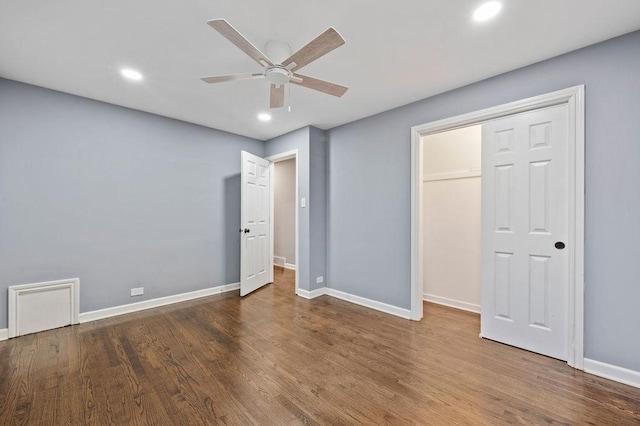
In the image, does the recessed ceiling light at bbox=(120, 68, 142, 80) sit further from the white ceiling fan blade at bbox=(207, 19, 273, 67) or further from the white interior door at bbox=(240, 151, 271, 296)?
the white interior door at bbox=(240, 151, 271, 296)

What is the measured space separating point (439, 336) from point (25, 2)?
4158 millimetres

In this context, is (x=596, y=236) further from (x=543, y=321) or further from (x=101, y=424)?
(x=101, y=424)

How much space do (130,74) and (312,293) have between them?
3353mm

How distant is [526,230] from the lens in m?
2.50

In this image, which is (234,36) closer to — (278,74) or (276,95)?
(278,74)

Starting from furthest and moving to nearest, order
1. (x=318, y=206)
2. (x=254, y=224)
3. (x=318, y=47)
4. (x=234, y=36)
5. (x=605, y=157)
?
(x=254, y=224), (x=318, y=206), (x=605, y=157), (x=318, y=47), (x=234, y=36)

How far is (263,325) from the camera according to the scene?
3027mm

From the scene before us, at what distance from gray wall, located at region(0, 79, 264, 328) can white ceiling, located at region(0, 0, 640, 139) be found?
42 cm

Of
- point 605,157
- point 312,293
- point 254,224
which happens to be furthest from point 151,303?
point 605,157

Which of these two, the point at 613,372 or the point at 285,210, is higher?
the point at 285,210

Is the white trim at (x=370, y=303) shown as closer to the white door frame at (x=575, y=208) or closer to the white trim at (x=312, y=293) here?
the white trim at (x=312, y=293)

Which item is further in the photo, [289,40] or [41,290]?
[41,290]

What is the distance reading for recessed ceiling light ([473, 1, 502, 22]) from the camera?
175 centimetres

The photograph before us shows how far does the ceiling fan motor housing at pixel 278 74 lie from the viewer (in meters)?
2.00
